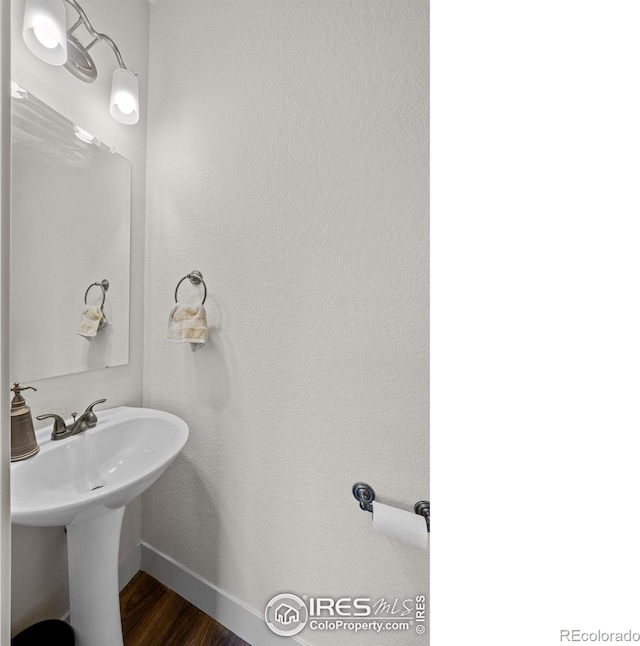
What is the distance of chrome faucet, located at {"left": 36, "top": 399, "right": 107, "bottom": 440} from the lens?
919 mm

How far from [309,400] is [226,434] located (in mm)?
369

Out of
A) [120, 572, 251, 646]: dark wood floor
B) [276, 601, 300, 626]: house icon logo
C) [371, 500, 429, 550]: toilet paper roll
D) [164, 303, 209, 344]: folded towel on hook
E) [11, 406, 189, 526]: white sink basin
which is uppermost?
[164, 303, 209, 344]: folded towel on hook

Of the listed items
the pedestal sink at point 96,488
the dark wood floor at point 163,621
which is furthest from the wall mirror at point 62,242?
the dark wood floor at point 163,621

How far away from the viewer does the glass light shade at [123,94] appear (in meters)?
1.05

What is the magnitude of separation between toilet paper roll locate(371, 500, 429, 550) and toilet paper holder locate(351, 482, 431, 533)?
0.03 m

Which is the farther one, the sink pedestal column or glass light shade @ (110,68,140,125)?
glass light shade @ (110,68,140,125)

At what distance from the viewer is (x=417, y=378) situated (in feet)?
2.68

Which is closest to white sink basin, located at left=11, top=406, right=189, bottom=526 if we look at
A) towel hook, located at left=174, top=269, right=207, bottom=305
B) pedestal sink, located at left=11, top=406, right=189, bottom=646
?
pedestal sink, located at left=11, top=406, right=189, bottom=646

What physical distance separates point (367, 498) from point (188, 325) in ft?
2.54

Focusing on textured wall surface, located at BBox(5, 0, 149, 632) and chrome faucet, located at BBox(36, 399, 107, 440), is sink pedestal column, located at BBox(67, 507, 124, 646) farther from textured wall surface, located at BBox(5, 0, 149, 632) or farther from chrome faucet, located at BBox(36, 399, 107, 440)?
chrome faucet, located at BBox(36, 399, 107, 440)

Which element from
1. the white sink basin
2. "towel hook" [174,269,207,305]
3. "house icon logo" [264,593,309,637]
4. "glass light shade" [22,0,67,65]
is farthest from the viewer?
"towel hook" [174,269,207,305]

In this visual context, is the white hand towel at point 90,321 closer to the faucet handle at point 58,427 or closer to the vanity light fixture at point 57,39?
the faucet handle at point 58,427

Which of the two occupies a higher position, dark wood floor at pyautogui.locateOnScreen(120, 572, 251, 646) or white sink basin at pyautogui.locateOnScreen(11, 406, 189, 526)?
white sink basin at pyautogui.locateOnScreen(11, 406, 189, 526)
